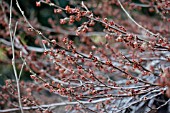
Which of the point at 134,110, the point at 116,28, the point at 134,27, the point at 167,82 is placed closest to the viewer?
the point at 167,82

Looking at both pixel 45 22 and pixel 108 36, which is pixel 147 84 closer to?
pixel 108 36

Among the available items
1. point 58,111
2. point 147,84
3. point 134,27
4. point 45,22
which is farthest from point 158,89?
point 45,22

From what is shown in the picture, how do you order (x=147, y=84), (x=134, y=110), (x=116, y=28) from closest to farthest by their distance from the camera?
(x=116, y=28), (x=147, y=84), (x=134, y=110)

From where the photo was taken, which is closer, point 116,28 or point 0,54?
point 116,28

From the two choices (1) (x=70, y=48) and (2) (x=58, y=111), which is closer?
(1) (x=70, y=48)

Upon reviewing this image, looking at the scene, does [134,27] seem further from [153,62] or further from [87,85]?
[87,85]


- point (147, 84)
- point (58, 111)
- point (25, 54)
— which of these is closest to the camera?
point (147, 84)

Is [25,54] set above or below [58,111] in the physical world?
above

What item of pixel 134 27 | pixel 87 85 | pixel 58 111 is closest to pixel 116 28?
pixel 87 85

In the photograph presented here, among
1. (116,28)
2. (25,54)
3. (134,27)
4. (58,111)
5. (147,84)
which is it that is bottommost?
(58,111)
